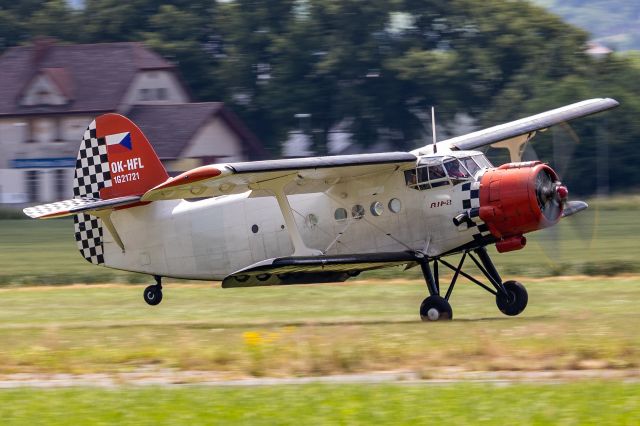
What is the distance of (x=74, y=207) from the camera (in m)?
17.9

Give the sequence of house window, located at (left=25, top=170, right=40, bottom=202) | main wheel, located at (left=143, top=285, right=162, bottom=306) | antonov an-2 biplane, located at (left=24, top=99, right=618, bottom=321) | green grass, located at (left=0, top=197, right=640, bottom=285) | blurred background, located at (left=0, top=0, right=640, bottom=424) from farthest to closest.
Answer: house window, located at (left=25, top=170, right=40, bottom=202), green grass, located at (left=0, top=197, right=640, bottom=285), main wheel, located at (left=143, top=285, right=162, bottom=306), antonov an-2 biplane, located at (left=24, top=99, right=618, bottom=321), blurred background, located at (left=0, top=0, right=640, bottom=424)

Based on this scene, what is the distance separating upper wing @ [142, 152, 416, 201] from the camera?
596 inches

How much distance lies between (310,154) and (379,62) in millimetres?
7284

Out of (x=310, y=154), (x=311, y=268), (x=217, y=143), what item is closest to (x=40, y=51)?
(x=217, y=143)

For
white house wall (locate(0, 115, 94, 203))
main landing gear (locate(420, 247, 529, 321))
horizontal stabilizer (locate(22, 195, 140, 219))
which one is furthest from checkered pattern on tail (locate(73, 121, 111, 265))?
white house wall (locate(0, 115, 94, 203))

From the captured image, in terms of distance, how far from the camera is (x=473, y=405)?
1014cm

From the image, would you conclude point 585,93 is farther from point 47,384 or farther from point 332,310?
point 47,384

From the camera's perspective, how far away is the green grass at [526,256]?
25.6 m

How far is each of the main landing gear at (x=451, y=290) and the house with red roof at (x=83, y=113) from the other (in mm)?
48564

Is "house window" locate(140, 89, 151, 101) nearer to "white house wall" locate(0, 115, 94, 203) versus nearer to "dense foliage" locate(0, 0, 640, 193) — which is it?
"dense foliage" locate(0, 0, 640, 193)

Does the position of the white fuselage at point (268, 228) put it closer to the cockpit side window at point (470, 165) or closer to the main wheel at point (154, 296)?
the cockpit side window at point (470, 165)

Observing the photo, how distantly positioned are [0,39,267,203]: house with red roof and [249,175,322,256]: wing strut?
1908 inches

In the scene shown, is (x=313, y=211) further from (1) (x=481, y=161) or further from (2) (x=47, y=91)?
(2) (x=47, y=91)

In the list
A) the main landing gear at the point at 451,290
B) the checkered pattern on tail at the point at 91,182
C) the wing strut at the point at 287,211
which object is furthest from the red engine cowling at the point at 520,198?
the checkered pattern on tail at the point at 91,182
